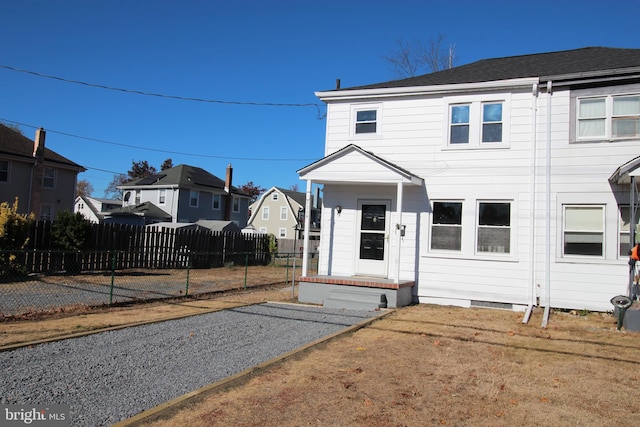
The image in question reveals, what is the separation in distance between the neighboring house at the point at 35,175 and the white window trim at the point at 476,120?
73.4ft

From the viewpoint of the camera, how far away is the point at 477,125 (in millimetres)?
11125

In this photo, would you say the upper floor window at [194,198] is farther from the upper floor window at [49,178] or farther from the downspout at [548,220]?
the downspout at [548,220]

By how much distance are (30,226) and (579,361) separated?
51.7 ft

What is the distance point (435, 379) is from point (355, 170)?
6.73 metres

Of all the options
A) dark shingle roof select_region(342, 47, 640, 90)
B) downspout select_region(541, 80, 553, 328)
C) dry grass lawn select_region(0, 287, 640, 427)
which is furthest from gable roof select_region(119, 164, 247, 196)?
downspout select_region(541, 80, 553, 328)

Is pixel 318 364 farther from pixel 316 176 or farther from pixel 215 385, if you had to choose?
pixel 316 176

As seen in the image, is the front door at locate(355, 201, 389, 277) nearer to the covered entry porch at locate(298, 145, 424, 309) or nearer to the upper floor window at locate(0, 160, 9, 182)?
the covered entry porch at locate(298, 145, 424, 309)

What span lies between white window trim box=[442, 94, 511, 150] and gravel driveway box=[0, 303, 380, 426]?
5200 mm

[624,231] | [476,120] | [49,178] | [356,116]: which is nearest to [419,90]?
[476,120]

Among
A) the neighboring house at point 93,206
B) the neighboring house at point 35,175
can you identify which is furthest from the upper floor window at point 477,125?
the neighboring house at point 93,206

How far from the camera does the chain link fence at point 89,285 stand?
9.86m

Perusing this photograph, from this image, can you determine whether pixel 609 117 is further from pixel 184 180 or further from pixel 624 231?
pixel 184 180

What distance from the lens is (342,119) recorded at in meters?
12.5

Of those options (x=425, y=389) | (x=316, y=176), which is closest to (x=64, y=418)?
(x=425, y=389)
